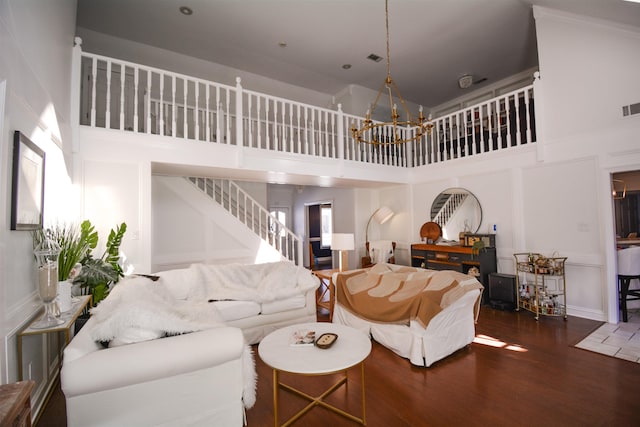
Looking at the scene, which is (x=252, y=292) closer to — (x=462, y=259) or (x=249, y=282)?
(x=249, y=282)

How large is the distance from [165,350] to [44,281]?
1124mm

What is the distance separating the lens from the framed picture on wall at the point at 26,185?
183cm

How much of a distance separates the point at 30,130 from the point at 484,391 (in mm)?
3933

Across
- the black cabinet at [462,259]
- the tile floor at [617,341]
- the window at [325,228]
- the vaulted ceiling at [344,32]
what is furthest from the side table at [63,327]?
the window at [325,228]

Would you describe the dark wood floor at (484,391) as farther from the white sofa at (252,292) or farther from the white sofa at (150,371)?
the white sofa at (252,292)

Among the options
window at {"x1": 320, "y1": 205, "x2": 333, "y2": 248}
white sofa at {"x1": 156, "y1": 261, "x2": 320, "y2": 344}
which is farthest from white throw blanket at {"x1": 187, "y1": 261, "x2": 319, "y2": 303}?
window at {"x1": 320, "y1": 205, "x2": 333, "y2": 248}

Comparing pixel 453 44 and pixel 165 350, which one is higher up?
pixel 453 44

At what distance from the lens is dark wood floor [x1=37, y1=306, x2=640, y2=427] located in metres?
1.99

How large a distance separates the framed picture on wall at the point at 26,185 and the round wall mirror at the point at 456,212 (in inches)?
224

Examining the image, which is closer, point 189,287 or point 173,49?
point 189,287

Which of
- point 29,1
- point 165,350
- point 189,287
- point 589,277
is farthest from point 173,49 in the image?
point 589,277

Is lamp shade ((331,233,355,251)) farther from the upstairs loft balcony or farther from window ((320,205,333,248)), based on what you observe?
window ((320,205,333,248))

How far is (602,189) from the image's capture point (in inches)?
149

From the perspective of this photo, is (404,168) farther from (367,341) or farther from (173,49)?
(173,49)
